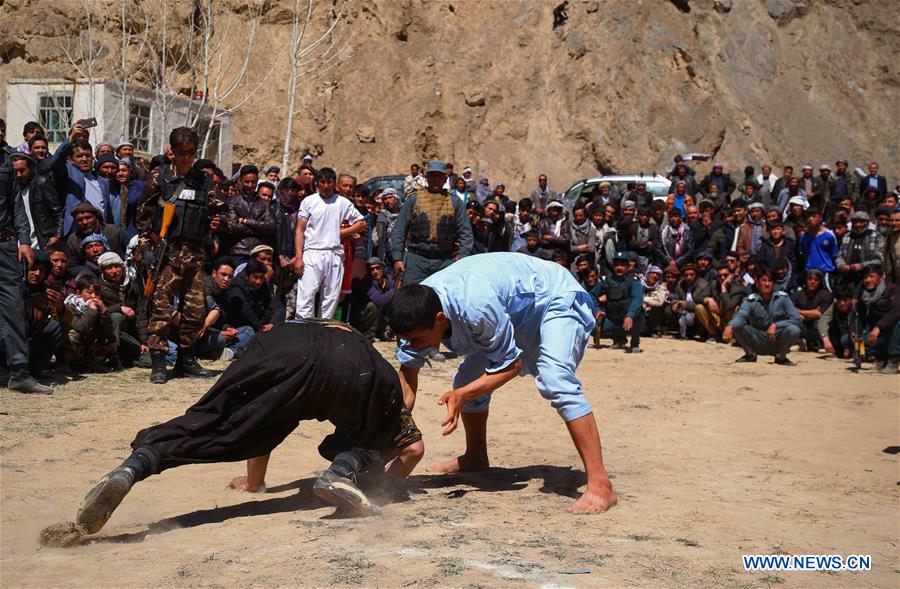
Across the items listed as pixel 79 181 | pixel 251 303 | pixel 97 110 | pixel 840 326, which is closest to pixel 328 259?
pixel 251 303

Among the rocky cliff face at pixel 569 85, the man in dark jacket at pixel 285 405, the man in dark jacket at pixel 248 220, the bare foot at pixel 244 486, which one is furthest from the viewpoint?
the rocky cliff face at pixel 569 85

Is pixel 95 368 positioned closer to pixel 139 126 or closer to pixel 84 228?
pixel 84 228

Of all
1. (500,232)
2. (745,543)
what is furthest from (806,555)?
(500,232)

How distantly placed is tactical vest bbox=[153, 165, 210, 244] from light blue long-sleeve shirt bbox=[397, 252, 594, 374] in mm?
3375

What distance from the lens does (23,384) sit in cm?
770

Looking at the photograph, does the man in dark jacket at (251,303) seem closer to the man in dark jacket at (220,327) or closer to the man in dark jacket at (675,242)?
the man in dark jacket at (220,327)

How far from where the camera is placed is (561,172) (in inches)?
1081

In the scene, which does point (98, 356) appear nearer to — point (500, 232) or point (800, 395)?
point (800, 395)

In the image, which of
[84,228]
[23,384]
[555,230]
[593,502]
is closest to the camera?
[593,502]

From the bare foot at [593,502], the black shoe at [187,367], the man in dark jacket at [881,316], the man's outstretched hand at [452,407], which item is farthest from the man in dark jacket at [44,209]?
the man in dark jacket at [881,316]

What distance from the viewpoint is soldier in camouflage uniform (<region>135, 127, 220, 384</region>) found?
26.2 ft

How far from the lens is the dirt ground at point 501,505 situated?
13.3ft

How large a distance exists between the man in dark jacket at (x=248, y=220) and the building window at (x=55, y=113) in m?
13.2

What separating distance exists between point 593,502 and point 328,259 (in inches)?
214
